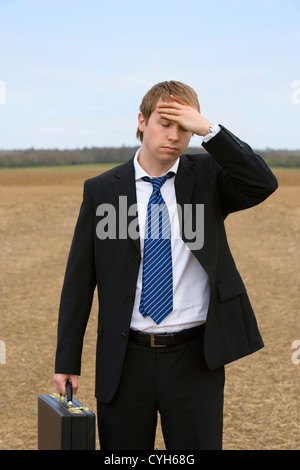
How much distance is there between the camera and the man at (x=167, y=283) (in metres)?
2.90

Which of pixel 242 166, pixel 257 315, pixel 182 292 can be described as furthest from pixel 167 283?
pixel 257 315

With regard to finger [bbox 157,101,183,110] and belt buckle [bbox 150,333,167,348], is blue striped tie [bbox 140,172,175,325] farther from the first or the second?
finger [bbox 157,101,183,110]

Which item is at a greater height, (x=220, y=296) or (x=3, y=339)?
(x=220, y=296)

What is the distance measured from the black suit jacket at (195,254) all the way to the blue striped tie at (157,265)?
58mm

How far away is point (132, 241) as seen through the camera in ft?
9.75

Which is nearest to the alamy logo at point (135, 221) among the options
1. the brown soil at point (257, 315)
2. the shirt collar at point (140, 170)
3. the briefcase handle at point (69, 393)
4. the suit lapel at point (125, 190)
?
the suit lapel at point (125, 190)

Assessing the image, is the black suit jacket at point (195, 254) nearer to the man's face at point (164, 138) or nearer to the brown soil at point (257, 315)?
the man's face at point (164, 138)

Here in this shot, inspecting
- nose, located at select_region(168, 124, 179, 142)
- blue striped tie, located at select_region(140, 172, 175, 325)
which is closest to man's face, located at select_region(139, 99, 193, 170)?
nose, located at select_region(168, 124, 179, 142)

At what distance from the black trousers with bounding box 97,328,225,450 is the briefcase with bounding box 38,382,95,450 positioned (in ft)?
0.67

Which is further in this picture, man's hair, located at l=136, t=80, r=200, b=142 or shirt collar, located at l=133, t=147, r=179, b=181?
shirt collar, located at l=133, t=147, r=179, b=181

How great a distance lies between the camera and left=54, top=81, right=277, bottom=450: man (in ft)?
9.53
